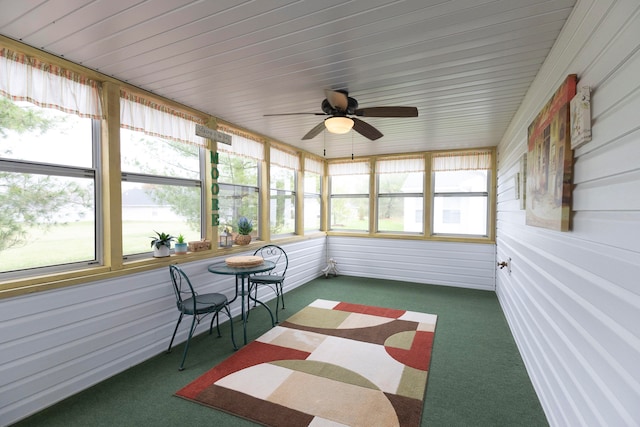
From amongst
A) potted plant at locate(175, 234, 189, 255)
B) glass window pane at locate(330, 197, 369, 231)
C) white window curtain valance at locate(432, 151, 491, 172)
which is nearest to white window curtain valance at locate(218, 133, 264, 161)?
potted plant at locate(175, 234, 189, 255)

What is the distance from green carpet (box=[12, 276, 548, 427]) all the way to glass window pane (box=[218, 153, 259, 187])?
1.83m

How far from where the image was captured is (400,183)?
582 cm

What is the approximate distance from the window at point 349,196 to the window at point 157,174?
11.0 ft

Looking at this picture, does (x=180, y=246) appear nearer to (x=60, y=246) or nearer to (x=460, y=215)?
(x=60, y=246)

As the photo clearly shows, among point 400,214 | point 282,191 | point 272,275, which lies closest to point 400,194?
point 400,214

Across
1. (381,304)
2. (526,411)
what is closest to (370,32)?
(526,411)

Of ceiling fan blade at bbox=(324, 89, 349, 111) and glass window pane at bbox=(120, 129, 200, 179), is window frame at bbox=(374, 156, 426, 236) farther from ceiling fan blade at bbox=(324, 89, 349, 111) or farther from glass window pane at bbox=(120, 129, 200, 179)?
glass window pane at bbox=(120, 129, 200, 179)

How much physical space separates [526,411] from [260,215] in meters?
3.67

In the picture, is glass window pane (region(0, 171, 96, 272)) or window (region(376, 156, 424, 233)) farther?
window (region(376, 156, 424, 233))

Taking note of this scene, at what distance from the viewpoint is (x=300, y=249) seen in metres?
5.26

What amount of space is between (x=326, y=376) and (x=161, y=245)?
2011mm

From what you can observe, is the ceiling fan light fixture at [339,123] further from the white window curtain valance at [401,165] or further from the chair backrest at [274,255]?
the white window curtain valance at [401,165]

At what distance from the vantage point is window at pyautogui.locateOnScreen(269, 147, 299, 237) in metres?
4.79

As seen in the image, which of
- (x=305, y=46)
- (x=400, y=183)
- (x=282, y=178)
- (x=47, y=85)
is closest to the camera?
(x=305, y=46)
